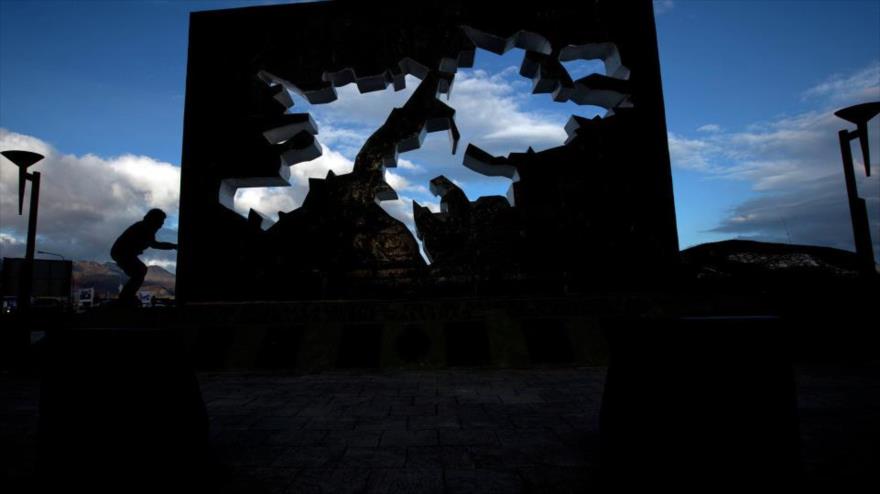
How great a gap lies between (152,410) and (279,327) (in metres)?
5.70

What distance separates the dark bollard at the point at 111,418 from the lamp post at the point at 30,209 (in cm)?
826

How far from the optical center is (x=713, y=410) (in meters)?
2.24

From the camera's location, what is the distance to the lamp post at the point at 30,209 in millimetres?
8516

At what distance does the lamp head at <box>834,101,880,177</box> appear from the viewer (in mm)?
8195

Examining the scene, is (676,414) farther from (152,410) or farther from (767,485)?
(152,410)

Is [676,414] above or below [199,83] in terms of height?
below

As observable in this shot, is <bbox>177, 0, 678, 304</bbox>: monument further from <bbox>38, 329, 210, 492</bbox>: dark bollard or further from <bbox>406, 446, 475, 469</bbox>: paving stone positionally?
<bbox>38, 329, 210, 492</bbox>: dark bollard

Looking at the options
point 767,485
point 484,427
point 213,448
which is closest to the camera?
point 767,485

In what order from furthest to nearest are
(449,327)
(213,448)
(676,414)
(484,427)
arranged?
(449,327) → (484,427) → (213,448) → (676,414)

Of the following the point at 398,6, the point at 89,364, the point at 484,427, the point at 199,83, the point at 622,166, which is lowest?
the point at 484,427

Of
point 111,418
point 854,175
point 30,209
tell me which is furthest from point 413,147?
point 854,175

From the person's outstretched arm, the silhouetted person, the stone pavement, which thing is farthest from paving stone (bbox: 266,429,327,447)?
the person's outstretched arm

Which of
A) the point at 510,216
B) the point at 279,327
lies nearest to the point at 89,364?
the point at 279,327

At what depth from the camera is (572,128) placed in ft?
32.3
